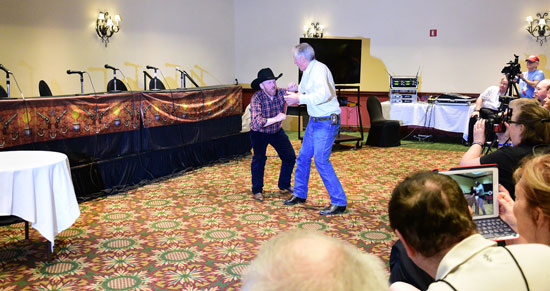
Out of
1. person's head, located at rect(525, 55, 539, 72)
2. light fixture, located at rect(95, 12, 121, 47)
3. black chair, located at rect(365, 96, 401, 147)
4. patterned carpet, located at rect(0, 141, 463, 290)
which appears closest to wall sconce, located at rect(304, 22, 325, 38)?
black chair, located at rect(365, 96, 401, 147)

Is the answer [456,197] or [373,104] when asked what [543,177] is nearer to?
[456,197]

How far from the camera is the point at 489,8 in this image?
9.65 metres

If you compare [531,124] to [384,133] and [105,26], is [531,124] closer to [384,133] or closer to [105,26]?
[384,133]

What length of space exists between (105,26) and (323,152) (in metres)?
5.85

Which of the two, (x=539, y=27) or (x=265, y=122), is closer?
(x=265, y=122)

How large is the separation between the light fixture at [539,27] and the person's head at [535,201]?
8.81 metres

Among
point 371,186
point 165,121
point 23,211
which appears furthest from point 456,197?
point 165,121

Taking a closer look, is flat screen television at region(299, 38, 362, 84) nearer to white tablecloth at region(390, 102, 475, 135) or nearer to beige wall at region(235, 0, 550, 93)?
white tablecloth at region(390, 102, 475, 135)

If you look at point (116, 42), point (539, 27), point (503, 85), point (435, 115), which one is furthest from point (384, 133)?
point (116, 42)

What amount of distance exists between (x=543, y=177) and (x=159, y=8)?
9302 millimetres

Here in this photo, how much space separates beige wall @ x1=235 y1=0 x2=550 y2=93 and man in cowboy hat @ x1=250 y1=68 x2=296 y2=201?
6.20 meters

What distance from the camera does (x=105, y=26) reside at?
8617 millimetres

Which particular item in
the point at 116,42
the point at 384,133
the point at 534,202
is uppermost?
the point at 116,42

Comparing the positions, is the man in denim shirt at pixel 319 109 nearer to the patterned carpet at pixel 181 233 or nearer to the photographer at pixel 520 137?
the patterned carpet at pixel 181 233
